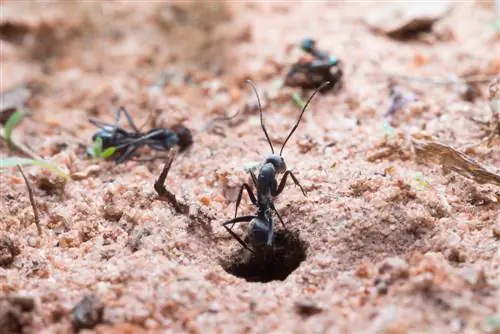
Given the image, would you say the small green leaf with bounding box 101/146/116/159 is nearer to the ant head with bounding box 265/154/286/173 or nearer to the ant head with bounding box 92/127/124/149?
the ant head with bounding box 92/127/124/149

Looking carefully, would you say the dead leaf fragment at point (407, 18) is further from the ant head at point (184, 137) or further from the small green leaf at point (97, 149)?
the small green leaf at point (97, 149)

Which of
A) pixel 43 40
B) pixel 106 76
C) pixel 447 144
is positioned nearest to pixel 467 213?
pixel 447 144

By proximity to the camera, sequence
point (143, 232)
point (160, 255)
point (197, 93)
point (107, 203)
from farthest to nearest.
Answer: point (197, 93), point (107, 203), point (143, 232), point (160, 255)

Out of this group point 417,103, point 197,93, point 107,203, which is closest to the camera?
point 107,203

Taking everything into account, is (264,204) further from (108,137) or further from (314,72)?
(314,72)

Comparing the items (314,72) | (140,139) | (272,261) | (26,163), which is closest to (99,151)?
(140,139)

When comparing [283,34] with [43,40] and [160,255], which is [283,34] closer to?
[43,40]

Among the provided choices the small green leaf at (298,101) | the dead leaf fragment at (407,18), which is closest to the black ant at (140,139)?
the small green leaf at (298,101)
